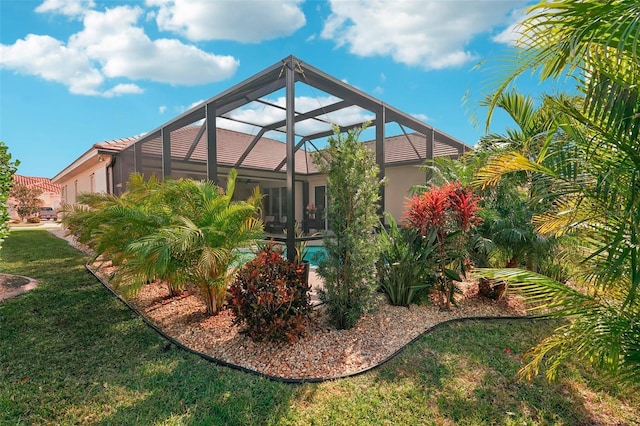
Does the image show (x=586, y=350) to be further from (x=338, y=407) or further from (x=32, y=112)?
(x=32, y=112)

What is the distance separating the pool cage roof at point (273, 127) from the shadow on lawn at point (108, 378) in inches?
95.8

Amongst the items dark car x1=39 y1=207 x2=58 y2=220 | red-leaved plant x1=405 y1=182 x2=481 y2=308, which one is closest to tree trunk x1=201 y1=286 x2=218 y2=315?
red-leaved plant x1=405 y1=182 x2=481 y2=308

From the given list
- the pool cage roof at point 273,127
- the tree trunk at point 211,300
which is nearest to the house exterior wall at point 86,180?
the pool cage roof at point 273,127

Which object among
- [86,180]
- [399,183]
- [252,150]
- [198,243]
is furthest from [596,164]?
[86,180]

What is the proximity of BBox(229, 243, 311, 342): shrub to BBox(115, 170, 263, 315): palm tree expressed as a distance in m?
0.56

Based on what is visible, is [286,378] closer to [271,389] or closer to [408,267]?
[271,389]

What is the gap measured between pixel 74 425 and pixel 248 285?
6.51 feet

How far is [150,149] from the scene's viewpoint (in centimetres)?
1018

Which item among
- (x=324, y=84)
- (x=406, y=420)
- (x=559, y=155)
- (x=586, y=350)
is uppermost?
(x=324, y=84)

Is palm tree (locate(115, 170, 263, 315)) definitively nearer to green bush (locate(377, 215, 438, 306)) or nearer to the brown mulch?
the brown mulch

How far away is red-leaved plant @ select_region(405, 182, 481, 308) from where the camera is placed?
5154mm

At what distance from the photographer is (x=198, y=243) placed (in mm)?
4531

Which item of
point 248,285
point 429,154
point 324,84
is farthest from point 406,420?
point 429,154

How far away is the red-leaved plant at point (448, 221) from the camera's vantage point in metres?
5.15
